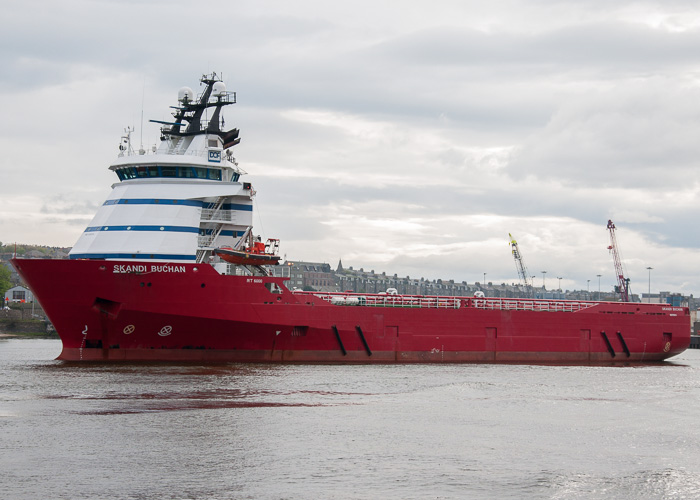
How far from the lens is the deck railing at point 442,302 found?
35.8m

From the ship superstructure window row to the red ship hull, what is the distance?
4.98m

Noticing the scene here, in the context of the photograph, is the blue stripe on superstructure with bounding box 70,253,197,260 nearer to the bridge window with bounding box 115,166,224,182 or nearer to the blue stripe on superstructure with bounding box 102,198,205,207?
the blue stripe on superstructure with bounding box 102,198,205,207

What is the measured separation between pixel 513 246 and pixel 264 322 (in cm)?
6611

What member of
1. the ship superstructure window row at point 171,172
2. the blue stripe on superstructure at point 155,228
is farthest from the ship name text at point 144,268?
the ship superstructure window row at point 171,172

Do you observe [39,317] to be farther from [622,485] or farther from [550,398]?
[622,485]

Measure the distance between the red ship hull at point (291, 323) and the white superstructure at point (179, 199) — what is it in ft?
6.39

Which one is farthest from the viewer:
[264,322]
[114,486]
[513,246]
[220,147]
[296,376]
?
[513,246]

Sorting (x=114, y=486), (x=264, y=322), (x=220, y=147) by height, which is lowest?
(x=114, y=486)

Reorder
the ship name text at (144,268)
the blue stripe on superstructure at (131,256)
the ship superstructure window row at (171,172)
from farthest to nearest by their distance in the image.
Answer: the ship superstructure window row at (171,172)
the blue stripe on superstructure at (131,256)
the ship name text at (144,268)

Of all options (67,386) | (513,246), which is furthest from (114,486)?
(513,246)

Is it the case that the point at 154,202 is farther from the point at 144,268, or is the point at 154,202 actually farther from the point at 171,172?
the point at 144,268

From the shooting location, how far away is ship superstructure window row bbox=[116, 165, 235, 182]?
33812 millimetres

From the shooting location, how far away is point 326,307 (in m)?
34.3

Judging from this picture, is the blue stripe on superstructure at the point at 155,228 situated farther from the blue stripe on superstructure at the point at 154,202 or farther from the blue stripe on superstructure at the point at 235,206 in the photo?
the blue stripe on superstructure at the point at 235,206
